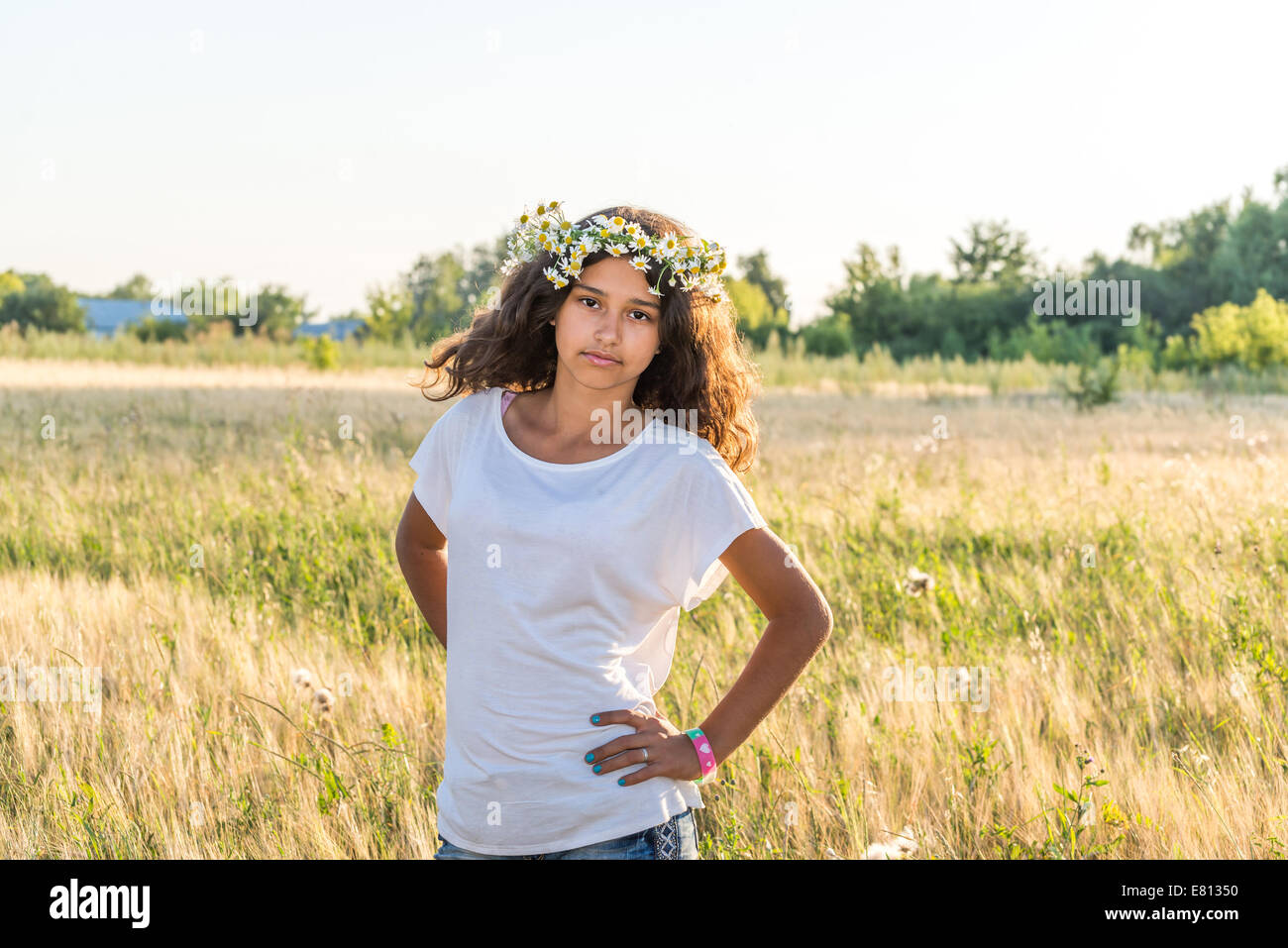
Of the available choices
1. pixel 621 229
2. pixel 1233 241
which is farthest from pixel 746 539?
pixel 1233 241

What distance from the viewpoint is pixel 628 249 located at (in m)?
2.19

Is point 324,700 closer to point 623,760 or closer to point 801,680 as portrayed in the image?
point 801,680

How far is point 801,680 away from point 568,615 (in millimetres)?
2248

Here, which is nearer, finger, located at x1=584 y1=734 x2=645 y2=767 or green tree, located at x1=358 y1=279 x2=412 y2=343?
finger, located at x1=584 y1=734 x2=645 y2=767

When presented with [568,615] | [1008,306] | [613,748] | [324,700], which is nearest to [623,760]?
[613,748]

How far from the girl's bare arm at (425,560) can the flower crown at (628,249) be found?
611 millimetres

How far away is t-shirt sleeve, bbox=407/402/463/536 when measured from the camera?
226cm

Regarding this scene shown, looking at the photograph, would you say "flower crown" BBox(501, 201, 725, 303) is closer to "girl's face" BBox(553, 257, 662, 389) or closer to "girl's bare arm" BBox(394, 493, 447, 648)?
"girl's face" BBox(553, 257, 662, 389)

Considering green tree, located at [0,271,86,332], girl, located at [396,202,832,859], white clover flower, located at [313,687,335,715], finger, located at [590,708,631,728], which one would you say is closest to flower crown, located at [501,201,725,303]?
girl, located at [396,202,832,859]

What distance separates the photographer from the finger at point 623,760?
192 cm

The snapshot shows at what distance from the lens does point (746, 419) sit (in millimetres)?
2457

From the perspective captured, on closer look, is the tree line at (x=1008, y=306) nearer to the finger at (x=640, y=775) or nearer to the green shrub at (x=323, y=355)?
the green shrub at (x=323, y=355)

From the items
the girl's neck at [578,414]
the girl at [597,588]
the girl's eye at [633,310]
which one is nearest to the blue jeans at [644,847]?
the girl at [597,588]
